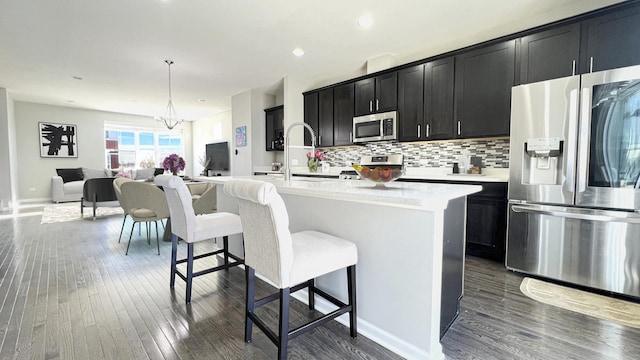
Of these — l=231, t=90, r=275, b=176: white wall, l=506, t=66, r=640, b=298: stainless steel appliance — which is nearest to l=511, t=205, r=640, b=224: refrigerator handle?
l=506, t=66, r=640, b=298: stainless steel appliance

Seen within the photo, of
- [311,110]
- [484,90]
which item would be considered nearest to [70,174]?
[311,110]

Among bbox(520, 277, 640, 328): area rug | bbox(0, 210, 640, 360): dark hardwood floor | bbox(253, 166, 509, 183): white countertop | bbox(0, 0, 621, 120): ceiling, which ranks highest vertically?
bbox(0, 0, 621, 120): ceiling

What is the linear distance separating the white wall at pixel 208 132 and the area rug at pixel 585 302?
7126mm

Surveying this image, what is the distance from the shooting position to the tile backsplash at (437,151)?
3.40m

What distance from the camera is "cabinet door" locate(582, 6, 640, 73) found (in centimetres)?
228

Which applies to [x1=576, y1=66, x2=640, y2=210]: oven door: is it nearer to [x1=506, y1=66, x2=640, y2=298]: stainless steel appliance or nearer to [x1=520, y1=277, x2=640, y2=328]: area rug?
[x1=506, y1=66, x2=640, y2=298]: stainless steel appliance

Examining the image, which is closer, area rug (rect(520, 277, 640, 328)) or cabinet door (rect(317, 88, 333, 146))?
area rug (rect(520, 277, 640, 328))

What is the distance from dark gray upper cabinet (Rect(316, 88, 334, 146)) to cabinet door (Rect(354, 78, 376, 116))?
576mm

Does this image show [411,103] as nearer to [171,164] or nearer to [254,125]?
[254,125]

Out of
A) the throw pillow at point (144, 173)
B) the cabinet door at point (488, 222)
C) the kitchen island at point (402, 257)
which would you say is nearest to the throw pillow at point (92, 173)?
the throw pillow at point (144, 173)

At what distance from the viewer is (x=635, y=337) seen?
1718 mm

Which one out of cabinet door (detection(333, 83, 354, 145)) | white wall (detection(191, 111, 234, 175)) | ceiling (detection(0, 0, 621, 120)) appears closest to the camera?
ceiling (detection(0, 0, 621, 120))

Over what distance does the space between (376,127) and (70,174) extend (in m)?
8.01

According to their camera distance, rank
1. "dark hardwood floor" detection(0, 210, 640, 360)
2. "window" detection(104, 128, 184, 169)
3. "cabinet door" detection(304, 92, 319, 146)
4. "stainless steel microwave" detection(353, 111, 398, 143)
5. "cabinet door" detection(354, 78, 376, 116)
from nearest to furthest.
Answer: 1. "dark hardwood floor" detection(0, 210, 640, 360)
2. "stainless steel microwave" detection(353, 111, 398, 143)
3. "cabinet door" detection(354, 78, 376, 116)
4. "cabinet door" detection(304, 92, 319, 146)
5. "window" detection(104, 128, 184, 169)
